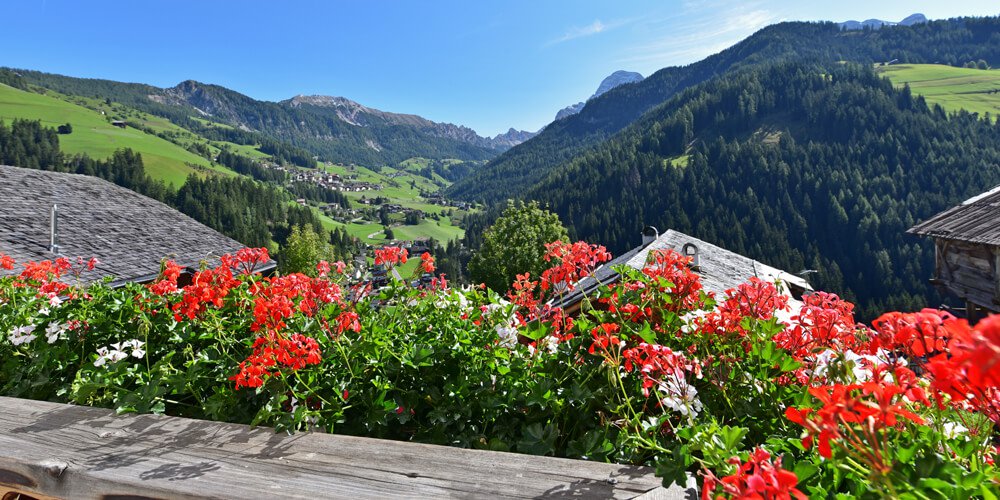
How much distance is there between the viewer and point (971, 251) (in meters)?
14.0

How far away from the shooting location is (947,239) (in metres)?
Result: 14.3

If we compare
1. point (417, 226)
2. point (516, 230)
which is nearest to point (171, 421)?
point (516, 230)

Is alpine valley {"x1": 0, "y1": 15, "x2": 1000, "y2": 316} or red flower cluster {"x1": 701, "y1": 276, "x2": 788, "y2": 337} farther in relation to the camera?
alpine valley {"x1": 0, "y1": 15, "x2": 1000, "y2": 316}

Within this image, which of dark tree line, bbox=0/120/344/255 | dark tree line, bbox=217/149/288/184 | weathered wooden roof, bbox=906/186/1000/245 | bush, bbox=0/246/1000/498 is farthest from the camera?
dark tree line, bbox=217/149/288/184

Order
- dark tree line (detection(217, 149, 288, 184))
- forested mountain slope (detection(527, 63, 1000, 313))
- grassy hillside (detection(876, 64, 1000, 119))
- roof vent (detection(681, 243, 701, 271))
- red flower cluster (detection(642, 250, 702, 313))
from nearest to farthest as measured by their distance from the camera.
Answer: red flower cluster (detection(642, 250, 702, 313)) < roof vent (detection(681, 243, 701, 271)) < forested mountain slope (detection(527, 63, 1000, 313)) < grassy hillside (detection(876, 64, 1000, 119)) < dark tree line (detection(217, 149, 288, 184))

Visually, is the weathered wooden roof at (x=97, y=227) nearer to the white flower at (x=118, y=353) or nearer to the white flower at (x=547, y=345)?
the white flower at (x=118, y=353)

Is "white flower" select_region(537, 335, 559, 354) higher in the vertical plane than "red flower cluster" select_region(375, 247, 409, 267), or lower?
lower

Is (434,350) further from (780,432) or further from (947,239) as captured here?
(947,239)

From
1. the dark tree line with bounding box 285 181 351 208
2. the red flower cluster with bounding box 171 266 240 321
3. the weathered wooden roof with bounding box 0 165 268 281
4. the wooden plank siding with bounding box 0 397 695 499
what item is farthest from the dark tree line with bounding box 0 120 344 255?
the wooden plank siding with bounding box 0 397 695 499

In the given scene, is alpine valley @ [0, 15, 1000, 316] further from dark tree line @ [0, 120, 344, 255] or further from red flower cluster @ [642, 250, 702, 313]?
red flower cluster @ [642, 250, 702, 313]

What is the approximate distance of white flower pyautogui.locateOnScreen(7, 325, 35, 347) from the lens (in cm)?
271

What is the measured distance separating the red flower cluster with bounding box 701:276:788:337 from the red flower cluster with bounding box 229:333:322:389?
59.5 inches

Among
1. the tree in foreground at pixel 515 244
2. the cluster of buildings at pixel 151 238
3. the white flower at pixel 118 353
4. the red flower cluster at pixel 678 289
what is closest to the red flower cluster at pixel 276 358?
the white flower at pixel 118 353

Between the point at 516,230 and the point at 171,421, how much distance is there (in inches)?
1389
